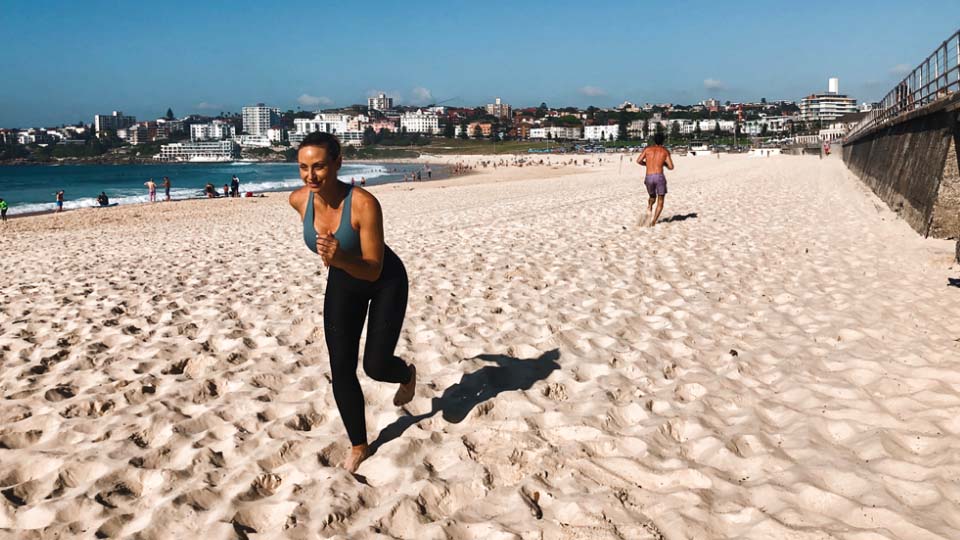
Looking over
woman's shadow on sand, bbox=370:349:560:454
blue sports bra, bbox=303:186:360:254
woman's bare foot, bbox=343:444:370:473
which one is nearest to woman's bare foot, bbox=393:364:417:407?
woman's shadow on sand, bbox=370:349:560:454

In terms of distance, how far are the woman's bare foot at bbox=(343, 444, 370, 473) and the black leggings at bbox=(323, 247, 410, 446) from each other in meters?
0.03

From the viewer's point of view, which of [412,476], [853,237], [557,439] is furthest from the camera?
[853,237]

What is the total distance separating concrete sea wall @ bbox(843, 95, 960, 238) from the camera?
32.7 ft

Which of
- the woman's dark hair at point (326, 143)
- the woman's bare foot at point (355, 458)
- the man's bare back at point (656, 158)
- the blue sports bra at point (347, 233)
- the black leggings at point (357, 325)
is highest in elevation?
the man's bare back at point (656, 158)

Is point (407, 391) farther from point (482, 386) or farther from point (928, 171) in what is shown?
point (928, 171)

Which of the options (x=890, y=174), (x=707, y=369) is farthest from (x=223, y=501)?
(x=890, y=174)

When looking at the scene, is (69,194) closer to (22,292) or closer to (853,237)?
(22,292)

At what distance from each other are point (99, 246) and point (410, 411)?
12375 mm

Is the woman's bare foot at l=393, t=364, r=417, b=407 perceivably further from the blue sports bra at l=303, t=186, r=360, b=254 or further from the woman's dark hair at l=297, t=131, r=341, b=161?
the woman's dark hair at l=297, t=131, r=341, b=161

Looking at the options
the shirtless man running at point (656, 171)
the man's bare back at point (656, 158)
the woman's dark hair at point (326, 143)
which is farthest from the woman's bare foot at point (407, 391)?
the man's bare back at point (656, 158)

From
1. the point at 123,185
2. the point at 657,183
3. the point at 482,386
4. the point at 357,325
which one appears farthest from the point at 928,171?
the point at 123,185

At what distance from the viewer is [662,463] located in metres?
3.43

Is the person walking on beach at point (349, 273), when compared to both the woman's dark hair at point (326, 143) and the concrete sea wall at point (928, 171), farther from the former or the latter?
the concrete sea wall at point (928, 171)

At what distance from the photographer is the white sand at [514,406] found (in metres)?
3.00
